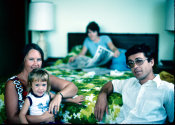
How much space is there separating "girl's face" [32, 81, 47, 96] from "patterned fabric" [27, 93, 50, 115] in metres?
0.03

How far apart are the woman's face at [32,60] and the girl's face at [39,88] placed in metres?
0.19

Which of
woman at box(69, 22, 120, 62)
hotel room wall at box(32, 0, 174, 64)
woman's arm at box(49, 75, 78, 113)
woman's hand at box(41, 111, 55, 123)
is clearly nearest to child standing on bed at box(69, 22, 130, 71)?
woman at box(69, 22, 120, 62)

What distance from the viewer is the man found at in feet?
4.39

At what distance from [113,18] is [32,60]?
2421 millimetres

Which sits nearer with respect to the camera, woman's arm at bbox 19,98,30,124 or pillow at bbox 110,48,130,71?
woman's arm at bbox 19,98,30,124

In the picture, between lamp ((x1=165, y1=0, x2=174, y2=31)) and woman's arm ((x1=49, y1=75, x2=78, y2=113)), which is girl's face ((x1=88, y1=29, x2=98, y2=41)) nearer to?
lamp ((x1=165, y1=0, x2=174, y2=31))

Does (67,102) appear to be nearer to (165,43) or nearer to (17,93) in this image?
(17,93)

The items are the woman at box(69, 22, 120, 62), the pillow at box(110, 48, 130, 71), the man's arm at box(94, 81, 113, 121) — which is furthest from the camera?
the woman at box(69, 22, 120, 62)

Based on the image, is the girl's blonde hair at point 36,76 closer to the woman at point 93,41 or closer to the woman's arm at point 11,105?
the woman's arm at point 11,105

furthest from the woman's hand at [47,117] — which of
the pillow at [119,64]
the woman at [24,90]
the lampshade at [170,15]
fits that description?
the lampshade at [170,15]

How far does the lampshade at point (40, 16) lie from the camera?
3537 millimetres

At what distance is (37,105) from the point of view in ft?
4.67

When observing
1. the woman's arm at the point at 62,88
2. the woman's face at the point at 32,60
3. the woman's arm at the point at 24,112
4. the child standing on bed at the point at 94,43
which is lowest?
the woman's arm at the point at 24,112

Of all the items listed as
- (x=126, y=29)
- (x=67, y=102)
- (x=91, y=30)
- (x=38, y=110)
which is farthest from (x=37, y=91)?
(x=126, y=29)
